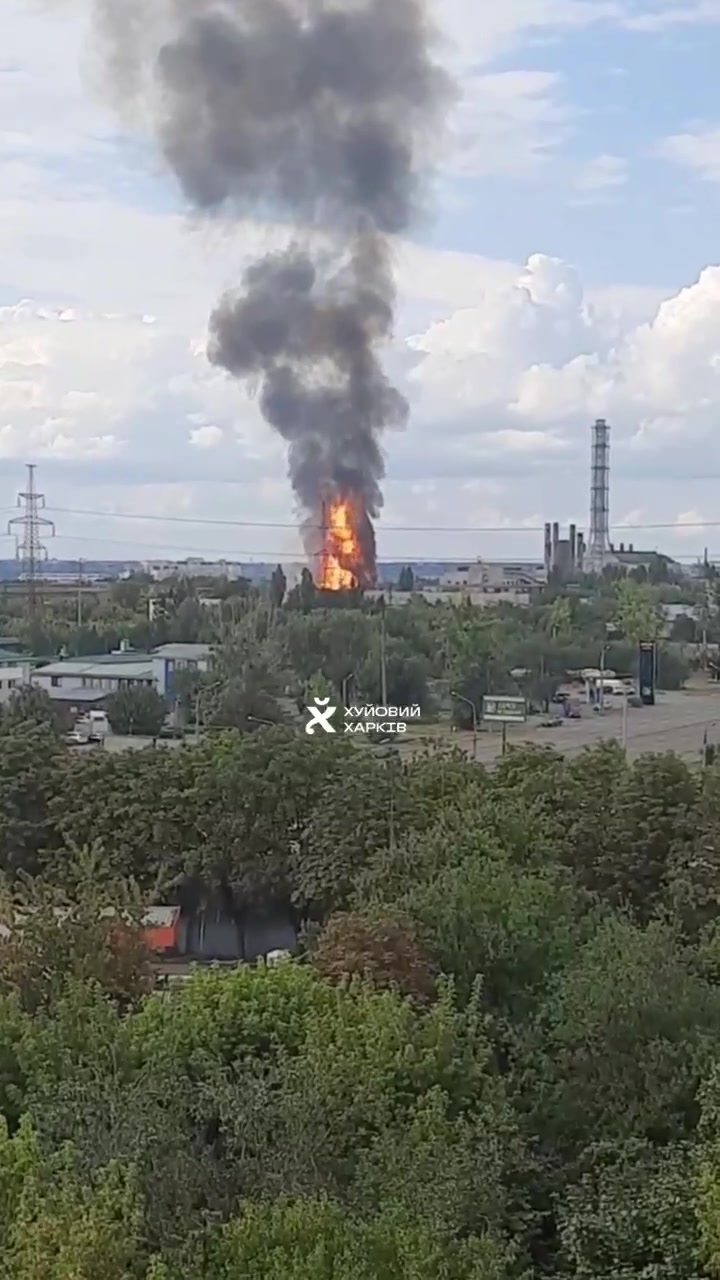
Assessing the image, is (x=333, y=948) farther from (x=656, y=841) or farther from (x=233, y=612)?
(x=233, y=612)

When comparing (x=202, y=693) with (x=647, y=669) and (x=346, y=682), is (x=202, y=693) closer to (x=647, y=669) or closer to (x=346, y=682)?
(x=346, y=682)

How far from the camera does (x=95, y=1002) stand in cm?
904

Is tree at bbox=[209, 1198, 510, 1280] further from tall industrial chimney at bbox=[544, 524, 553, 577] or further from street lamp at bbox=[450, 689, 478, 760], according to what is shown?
tall industrial chimney at bbox=[544, 524, 553, 577]

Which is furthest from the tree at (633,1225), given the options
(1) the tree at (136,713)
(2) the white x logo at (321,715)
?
(1) the tree at (136,713)

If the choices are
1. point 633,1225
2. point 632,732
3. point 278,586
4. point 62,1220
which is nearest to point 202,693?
point 632,732

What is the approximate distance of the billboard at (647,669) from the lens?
32406 mm

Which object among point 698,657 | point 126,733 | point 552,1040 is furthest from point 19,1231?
point 698,657

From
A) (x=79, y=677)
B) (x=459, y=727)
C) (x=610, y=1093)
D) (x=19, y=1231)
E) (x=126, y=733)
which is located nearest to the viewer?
(x=19, y=1231)

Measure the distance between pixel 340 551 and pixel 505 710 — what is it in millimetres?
9071

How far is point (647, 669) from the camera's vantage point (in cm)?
3353

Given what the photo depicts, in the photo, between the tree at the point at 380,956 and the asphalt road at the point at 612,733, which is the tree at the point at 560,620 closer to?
the asphalt road at the point at 612,733

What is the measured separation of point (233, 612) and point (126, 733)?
13898 mm

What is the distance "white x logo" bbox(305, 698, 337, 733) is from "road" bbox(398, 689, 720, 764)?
4.48 feet

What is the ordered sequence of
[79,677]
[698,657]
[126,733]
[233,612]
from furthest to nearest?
1. [233,612]
2. [698,657]
3. [79,677]
4. [126,733]
